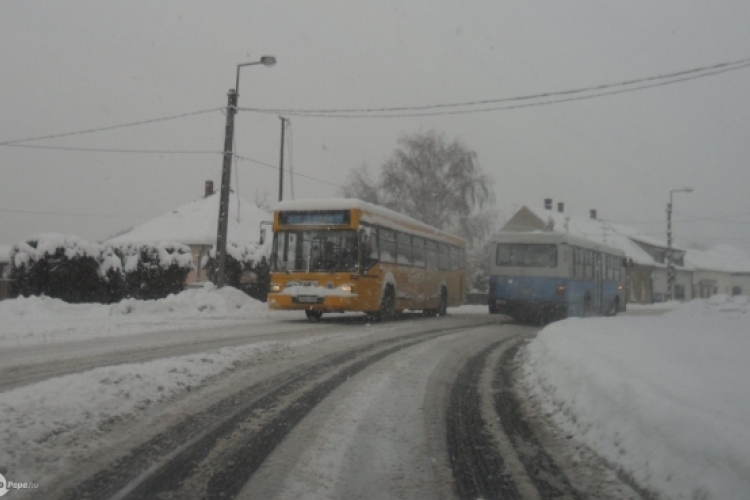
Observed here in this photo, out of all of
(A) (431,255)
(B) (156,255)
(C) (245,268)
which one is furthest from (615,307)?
(B) (156,255)

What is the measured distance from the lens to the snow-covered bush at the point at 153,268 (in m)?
23.2

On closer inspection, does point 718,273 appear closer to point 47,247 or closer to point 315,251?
point 315,251

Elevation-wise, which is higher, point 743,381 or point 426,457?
point 743,381

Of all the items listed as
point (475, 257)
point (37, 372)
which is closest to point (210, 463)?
point (37, 372)

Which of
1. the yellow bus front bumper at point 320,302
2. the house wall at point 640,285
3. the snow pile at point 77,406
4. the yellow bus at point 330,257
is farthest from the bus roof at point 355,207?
the house wall at point 640,285

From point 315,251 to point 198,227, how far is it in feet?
123

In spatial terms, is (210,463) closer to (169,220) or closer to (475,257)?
(475,257)

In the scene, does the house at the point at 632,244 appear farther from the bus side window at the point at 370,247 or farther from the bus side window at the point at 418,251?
the bus side window at the point at 370,247

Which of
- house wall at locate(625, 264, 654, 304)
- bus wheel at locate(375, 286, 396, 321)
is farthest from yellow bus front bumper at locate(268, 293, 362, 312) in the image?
house wall at locate(625, 264, 654, 304)

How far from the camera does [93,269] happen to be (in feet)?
70.9

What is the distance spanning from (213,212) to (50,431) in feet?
Answer: 170

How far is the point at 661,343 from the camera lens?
10.8m

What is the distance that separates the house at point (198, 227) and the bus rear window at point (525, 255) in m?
28.8

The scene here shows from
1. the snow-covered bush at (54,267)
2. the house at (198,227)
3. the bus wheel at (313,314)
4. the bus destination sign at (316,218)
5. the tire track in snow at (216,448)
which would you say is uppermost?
the house at (198,227)
